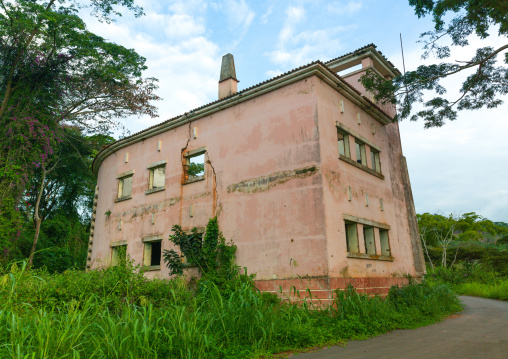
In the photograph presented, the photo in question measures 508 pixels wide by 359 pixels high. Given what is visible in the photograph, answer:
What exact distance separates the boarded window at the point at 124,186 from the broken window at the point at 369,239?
9649 mm

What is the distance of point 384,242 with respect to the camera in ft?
40.1

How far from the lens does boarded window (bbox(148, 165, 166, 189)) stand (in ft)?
47.2

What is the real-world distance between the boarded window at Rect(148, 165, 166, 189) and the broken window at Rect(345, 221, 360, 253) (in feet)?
24.2

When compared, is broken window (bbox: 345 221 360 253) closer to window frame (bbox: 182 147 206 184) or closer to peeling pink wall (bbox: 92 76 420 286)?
peeling pink wall (bbox: 92 76 420 286)

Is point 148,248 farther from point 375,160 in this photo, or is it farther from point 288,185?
point 375,160

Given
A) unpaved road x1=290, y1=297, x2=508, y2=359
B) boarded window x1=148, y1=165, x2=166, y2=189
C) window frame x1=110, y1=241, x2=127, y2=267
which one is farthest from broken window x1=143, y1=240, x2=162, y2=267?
unpaved road x1=290, y1=297, x2=508, y2=359

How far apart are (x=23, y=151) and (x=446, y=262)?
2940cm

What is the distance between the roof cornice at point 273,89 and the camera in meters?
10.8

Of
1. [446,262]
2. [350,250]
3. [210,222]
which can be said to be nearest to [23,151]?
[210,222]

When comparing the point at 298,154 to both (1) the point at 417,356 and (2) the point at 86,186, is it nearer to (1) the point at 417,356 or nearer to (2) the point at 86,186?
(1) the point at 417,356

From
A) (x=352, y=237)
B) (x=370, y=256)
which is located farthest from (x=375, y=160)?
(x=370, y=256)

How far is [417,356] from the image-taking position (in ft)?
18.0

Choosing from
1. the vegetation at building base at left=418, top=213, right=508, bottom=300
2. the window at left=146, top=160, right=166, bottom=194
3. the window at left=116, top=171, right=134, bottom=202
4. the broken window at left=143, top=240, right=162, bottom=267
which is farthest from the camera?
the vegetation at building base at left=418, top=213, right=508, bottom=300

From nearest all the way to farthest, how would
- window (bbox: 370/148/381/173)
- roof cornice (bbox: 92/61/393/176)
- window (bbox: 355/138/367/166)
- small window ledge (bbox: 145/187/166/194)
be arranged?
roof cornice (bbox: 92/61/393/176), window (bbox: 355/138/367/166), window (bbox: 370/148/381/173), small window ledge (bbox: 145/187/166/194)
